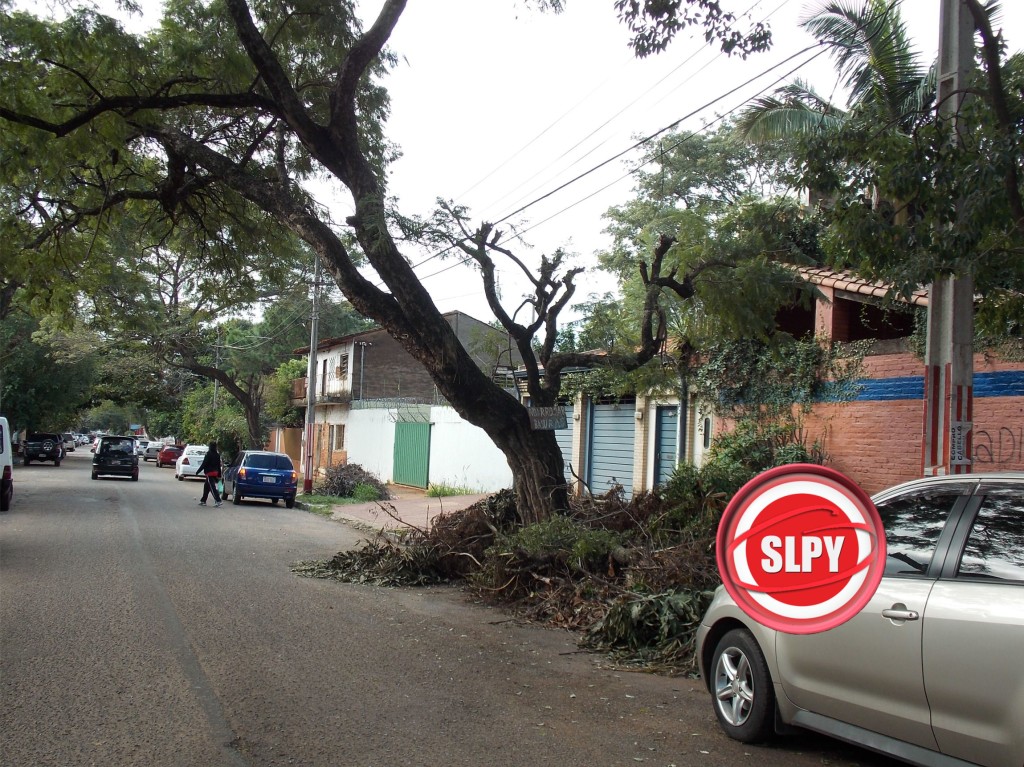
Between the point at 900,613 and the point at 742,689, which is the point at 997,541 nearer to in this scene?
the point at 900,613

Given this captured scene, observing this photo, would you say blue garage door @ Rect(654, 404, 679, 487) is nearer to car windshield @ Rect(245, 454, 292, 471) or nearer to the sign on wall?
the sign on wall

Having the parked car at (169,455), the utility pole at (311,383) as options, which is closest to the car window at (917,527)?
the utility pole at (311,383)

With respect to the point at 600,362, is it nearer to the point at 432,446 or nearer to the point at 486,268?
the point at 486,268

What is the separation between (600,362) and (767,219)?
2.88 metres

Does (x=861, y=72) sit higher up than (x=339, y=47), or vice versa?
(x=861, y=72)

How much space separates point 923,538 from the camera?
14.5 feet

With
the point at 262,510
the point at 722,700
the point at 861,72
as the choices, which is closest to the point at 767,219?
the point at 722,700

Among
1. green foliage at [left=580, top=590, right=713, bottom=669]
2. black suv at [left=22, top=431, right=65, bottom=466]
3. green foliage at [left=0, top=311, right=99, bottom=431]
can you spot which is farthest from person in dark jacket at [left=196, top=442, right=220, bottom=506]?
black suv at [left=22, top=431, right=65, bottom=466]

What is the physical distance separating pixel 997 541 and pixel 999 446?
7353 millimetres

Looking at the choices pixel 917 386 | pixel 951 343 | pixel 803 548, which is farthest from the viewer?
pixel 917 386

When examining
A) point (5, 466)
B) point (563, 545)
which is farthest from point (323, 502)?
point (563, 545)

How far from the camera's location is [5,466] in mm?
17609

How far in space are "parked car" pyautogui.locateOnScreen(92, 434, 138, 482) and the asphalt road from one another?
927 inches

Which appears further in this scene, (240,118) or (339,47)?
(240,118)
